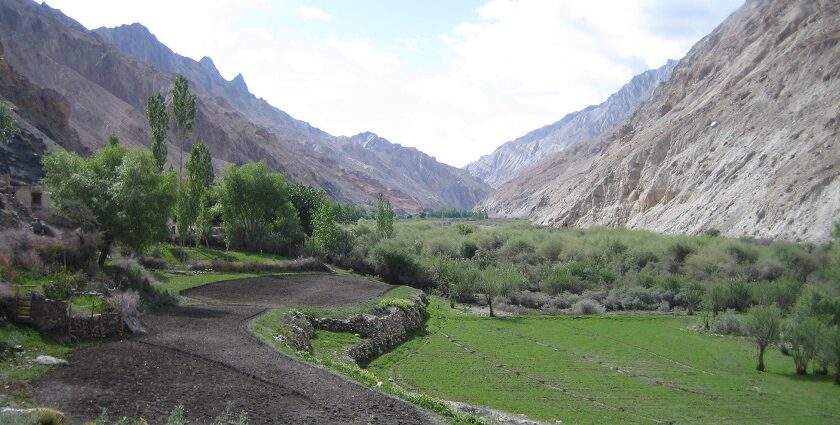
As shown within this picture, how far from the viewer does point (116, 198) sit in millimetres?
24516

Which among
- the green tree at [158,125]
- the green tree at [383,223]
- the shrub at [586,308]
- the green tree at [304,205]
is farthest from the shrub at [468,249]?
the green tree at [158,125]

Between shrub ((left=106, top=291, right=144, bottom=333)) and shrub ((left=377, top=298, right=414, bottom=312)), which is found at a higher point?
shrub ((left=106, top=291, right=144, bottom=333))

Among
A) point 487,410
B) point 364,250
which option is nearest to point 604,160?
point 364,250

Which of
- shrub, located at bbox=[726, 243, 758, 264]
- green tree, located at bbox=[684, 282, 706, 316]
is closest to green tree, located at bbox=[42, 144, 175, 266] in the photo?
green tree, located at bbox=[684, 282, 706, 316]

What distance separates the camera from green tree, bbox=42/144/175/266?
2406 cm

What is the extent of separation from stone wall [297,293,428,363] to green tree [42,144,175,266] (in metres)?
7.90

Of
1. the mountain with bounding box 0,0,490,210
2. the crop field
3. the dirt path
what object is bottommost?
the crop field

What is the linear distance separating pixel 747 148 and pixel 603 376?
2410 inches

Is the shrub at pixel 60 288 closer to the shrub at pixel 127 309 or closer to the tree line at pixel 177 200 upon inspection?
the shrub at pixel 127 309

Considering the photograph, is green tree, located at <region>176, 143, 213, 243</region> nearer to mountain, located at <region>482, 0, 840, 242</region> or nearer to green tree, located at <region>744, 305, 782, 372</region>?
green tree, located at <region>744, 305, 782, 372</region>

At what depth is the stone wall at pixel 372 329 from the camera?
23717 millimetres

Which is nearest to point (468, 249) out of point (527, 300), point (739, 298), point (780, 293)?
point (527, 300)

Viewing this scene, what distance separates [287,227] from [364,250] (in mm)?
7625

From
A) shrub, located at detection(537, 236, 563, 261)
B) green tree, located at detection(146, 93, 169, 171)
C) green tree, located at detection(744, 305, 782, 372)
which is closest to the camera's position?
green tree, located at detection(744, 305, 782, 372)
